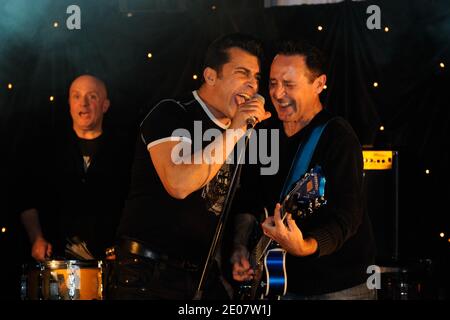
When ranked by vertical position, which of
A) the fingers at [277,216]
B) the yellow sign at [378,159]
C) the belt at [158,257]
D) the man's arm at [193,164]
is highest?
the yellow sign at [378,159]

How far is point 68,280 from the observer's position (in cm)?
605

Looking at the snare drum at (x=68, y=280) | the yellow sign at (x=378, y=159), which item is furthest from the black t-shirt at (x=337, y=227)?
the snare drum at (x=68, y=280)

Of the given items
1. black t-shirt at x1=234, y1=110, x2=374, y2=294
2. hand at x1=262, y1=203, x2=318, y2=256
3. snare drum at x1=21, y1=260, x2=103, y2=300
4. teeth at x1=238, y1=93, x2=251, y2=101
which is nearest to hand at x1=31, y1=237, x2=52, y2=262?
snare drum at x1=21, y1=260, x2=103, y2=300

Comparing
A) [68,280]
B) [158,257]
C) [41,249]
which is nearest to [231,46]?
[158,257]

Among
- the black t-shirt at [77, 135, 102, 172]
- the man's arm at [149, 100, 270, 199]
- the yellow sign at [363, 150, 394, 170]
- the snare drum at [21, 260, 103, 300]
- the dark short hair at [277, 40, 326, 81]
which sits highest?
the dark short hair at [277, 40, 326, 81]

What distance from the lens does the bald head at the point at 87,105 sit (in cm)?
682

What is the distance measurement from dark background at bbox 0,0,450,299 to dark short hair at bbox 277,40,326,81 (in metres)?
1.38

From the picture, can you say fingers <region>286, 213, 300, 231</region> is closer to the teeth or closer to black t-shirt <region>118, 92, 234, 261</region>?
black t-shirt <region>118, 92, 234, 261</region>

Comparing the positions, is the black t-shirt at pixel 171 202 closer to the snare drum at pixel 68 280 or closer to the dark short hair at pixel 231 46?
the dark short hair at pixel 231 46

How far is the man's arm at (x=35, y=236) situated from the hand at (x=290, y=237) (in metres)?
2.73

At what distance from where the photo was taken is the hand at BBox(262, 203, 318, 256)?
4.12m
